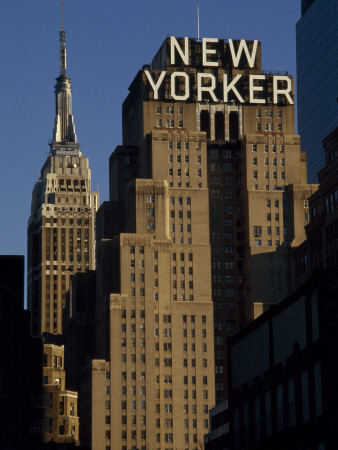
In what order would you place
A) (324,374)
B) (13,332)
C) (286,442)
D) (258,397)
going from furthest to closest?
1. (13,332)
2. (258,397)
3. (286,442)
4. (324,374)

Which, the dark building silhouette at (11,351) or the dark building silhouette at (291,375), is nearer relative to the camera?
the dark building silhouette at (291,375)

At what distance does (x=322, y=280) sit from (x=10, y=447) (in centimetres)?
5651

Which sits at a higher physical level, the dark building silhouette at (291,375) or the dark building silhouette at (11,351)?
the dark building silhouette at (11,351)

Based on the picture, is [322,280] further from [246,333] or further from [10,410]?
[10,410]

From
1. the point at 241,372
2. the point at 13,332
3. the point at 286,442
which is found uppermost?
the point at 13,332

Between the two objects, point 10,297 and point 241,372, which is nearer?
point 241,372

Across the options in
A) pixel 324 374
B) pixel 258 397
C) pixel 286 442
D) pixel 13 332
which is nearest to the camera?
pixel 324 374

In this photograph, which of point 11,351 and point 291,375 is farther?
point 11,351

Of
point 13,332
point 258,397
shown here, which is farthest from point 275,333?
point 13,332

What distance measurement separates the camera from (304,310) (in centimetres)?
9519

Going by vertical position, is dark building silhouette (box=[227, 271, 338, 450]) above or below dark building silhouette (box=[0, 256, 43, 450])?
below

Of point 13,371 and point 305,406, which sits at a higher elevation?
point 13,371

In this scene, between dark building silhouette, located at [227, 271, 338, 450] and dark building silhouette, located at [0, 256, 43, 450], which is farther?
dark building silhouette, located at [0, 256, 43, 450]

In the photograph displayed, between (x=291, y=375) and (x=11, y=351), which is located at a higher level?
(x=11, y=351)
